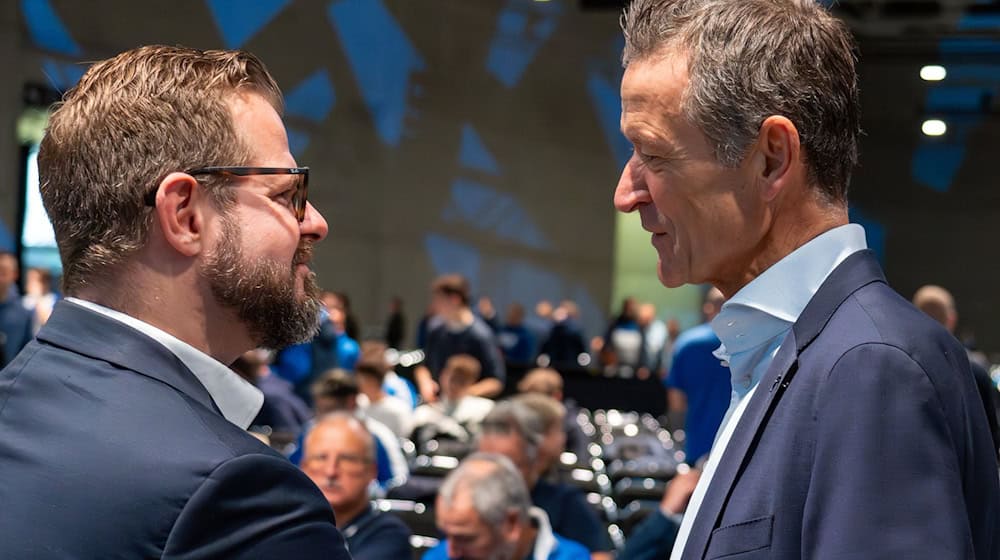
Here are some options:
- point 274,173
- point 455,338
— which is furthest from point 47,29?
point 274,173

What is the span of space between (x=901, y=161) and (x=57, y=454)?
→ 21096 millimetres

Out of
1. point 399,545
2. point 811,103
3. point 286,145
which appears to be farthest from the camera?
point 399,545

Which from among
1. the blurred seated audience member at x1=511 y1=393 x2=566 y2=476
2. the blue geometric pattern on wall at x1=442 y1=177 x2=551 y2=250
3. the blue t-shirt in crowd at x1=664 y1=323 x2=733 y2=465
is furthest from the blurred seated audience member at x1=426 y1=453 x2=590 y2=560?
the blue geometric pattern on wall at x1=442 y1=177 x2=551 y2=250

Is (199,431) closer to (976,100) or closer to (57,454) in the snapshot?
(57,454)

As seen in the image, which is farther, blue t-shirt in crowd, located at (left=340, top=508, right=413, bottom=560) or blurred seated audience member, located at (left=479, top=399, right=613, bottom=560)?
blurred seated audience member, located at (left=479, top=399, right=613, bottom=560)

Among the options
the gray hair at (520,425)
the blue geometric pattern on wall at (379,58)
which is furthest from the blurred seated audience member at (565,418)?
the blue geometric pattern on wall at (379,58)

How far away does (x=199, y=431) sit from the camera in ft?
3.59

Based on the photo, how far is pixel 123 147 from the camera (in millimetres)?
1198

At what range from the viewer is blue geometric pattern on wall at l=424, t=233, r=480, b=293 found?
1881cm

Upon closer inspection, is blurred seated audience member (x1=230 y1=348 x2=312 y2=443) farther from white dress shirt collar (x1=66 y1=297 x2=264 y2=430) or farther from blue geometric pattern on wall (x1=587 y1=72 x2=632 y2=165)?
blue geometric pattern on wall (x1=587 y1=72 x2=632 y2=165)

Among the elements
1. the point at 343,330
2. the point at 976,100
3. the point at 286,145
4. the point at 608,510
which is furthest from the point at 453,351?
the point at 976,100

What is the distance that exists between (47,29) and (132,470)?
39.7 feet

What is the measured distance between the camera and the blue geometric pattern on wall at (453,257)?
18812 mm

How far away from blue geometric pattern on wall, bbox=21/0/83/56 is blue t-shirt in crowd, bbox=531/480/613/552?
930 cm
